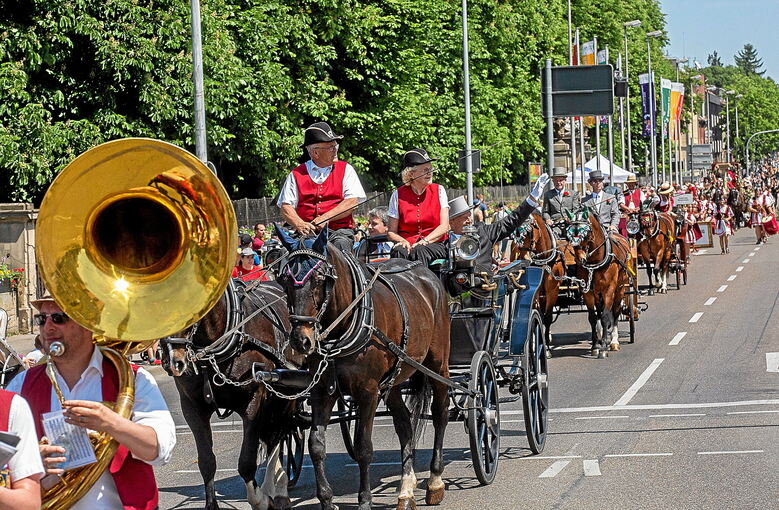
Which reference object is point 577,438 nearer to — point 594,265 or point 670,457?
point 670,457

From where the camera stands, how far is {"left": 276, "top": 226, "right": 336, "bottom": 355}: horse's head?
760 centimetres

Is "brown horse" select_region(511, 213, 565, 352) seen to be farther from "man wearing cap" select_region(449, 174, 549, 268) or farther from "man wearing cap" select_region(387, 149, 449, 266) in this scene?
"man wearing cap" select_region(387, 149, 449, 266)

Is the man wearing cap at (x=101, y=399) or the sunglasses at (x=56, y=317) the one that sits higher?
the sunglasses at (x=56, y=317)

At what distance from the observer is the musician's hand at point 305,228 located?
8.53 m

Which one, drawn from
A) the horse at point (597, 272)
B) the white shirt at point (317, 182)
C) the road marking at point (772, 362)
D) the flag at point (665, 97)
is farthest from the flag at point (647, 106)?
the white shirt at point (317, 182)

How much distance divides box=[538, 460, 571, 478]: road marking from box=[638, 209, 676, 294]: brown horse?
1844 cm

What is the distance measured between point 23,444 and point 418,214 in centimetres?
651

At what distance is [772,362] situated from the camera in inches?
645

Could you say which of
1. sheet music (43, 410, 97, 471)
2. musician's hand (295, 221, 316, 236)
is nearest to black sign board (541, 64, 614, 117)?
musician's hand (295, 221, 316, 236)

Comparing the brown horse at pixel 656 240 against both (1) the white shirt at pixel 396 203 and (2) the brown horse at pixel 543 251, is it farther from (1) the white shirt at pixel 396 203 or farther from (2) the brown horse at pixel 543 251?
(1) the white shirt at pixel 396 203

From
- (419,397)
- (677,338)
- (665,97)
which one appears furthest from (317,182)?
(665,97)

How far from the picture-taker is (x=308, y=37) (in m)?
34.6

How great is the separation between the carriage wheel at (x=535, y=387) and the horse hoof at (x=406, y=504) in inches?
81.7

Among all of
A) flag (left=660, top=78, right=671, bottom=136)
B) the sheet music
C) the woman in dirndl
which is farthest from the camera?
flag (left=660, top=78, right=671, bottom=136)
